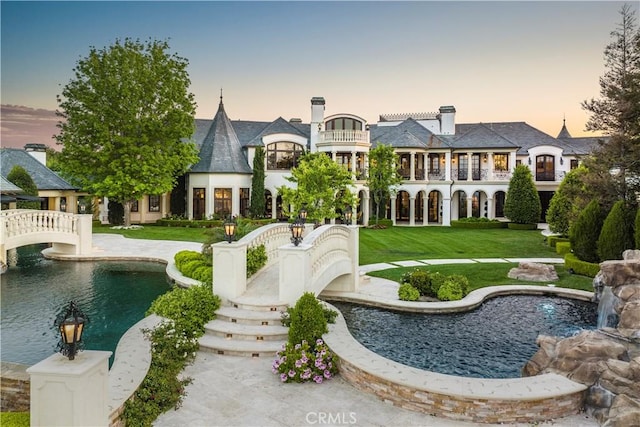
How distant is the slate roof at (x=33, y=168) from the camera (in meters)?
31.5

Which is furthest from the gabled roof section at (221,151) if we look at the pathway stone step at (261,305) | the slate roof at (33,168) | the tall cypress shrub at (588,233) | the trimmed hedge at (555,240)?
the pathway stone step at (261,305)

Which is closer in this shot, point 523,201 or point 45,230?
point 45,230

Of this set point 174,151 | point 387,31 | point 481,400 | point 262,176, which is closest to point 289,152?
point 262,176

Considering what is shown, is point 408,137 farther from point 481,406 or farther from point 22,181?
point 481,406

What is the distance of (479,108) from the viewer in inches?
1775

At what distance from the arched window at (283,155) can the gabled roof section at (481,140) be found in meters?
13.9

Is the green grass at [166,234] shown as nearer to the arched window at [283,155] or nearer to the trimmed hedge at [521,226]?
the arched window at [283,155]

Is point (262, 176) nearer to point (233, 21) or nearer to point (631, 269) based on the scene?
point (233, 21)

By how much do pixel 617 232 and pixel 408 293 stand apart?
884cm

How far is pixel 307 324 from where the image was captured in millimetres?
7887

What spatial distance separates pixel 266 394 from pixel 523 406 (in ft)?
12.0

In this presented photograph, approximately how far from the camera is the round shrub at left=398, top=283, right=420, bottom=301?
12.3 metres

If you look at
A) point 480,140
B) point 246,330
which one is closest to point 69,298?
point 246,330

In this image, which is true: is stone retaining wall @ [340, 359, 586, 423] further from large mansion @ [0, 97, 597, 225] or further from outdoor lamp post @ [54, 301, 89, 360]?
large mansion @ [0, 97, 597, 225]
